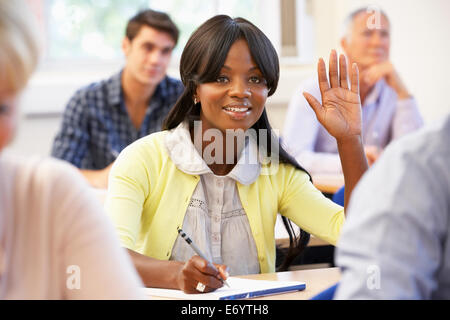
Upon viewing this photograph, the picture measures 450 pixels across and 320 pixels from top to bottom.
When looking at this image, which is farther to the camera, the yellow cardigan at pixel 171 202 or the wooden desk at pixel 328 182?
the wooden desk at pixel 328 182

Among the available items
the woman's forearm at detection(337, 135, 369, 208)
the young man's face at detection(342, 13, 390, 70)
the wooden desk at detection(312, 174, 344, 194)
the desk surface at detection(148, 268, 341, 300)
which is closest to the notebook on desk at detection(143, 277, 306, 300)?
the desk surface at detection(148, 268, 341, 300)

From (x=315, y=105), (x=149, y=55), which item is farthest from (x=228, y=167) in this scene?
(x=149, y=55)

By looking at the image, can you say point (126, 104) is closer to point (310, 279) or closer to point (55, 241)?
point (310, 279)

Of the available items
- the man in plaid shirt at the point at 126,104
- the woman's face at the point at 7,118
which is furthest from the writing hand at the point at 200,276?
the man in plaid shirt at the point at 126,104

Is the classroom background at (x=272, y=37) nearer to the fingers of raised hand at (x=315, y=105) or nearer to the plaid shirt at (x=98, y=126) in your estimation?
the plaid shirt at (x=98, y=126)

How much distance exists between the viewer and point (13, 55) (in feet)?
2.66

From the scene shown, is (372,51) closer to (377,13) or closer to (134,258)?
(377,13)

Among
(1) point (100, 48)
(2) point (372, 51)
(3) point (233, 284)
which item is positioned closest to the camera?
(3) point (233, 284)

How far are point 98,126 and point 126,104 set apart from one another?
21 cm

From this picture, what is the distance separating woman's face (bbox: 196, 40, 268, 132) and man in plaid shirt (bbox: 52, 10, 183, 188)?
180 centimetres

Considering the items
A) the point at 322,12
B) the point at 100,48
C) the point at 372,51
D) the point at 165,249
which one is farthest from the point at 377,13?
the point at 165,249

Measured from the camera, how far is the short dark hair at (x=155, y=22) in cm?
384
